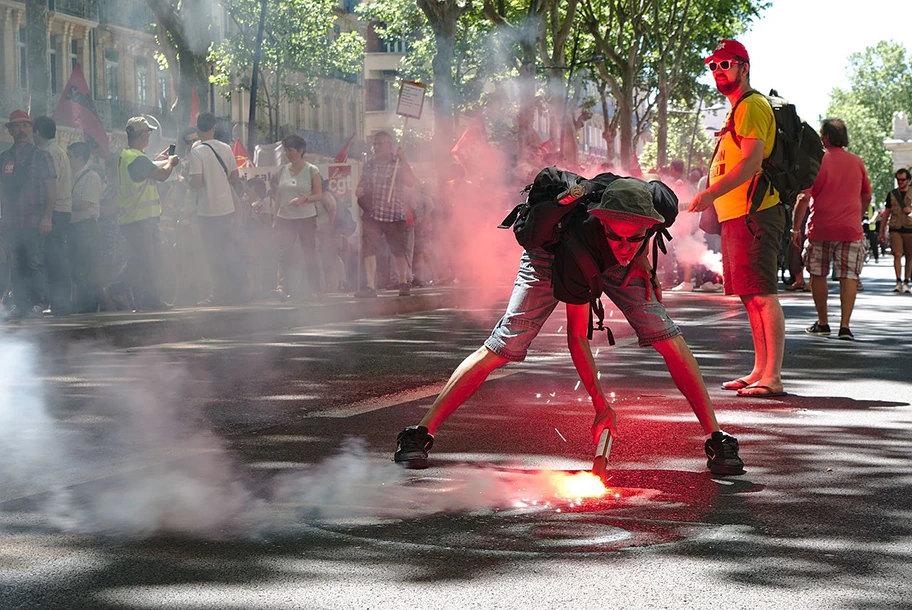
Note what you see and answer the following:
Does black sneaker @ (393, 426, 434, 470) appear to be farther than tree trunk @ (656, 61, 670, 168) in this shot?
No

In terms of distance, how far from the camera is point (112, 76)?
38.9 metres

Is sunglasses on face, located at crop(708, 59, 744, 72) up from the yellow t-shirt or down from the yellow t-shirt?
up

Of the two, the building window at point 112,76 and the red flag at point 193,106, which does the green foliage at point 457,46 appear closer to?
the building window at point 112,76

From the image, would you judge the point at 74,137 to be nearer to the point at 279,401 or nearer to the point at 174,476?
the point at 279,401

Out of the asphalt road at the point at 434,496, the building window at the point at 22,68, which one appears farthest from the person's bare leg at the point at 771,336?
the building window at the point at 22,68

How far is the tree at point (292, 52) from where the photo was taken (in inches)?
1448

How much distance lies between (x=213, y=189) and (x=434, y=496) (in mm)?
10371

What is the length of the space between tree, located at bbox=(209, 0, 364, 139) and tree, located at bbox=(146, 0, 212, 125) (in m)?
10.8

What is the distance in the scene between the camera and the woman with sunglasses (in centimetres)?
580

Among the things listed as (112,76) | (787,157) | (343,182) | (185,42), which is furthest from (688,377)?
(112,76)

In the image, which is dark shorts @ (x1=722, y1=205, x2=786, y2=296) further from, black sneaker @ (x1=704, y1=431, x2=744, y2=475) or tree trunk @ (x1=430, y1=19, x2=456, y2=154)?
tree trunk @ (x1=430, y1=19, x2=456, y2=154)

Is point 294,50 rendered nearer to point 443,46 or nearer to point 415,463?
point 443,46

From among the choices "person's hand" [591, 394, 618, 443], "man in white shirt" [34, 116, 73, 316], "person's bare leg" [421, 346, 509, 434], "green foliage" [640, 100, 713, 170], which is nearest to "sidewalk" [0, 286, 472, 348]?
"man in white shirt" [34, 116, 73, 316]

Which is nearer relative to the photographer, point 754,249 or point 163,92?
point 754,249
